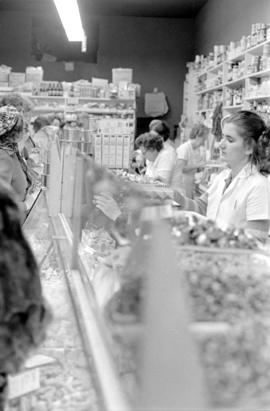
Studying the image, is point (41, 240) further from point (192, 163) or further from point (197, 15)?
point (197, 15)

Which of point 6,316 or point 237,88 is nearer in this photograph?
point 6,316

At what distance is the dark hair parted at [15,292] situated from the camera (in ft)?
4.08

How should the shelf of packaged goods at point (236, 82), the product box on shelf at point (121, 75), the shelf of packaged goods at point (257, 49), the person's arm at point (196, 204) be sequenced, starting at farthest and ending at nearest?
the product box on shelf at point (121, 75)
the shelf of packaged goods at point (236, 82)
the shelf of packaged goods at point (257, 49)
the person's arm at point (196, 204)

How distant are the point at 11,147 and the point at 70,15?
4340 millimetres

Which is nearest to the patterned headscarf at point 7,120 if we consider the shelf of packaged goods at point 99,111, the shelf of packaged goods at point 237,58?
the shelf of packaged goods at point 237,58

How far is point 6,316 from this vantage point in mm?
1245

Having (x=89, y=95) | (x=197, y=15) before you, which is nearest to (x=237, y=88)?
(x=89, y=95)

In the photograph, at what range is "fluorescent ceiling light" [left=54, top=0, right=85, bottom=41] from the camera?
6.94 metres

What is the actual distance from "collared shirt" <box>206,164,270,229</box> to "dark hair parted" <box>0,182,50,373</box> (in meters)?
1.72

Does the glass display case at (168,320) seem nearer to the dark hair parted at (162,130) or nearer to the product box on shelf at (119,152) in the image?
the product box on shelf at (119,152)

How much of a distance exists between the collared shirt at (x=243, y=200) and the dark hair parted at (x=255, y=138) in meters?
0.06

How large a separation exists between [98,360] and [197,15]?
1456 centimetres

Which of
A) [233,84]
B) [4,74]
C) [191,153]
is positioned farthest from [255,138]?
[4,74]

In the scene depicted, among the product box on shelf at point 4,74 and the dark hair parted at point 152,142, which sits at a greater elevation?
the product box on shelf at point 4,74
